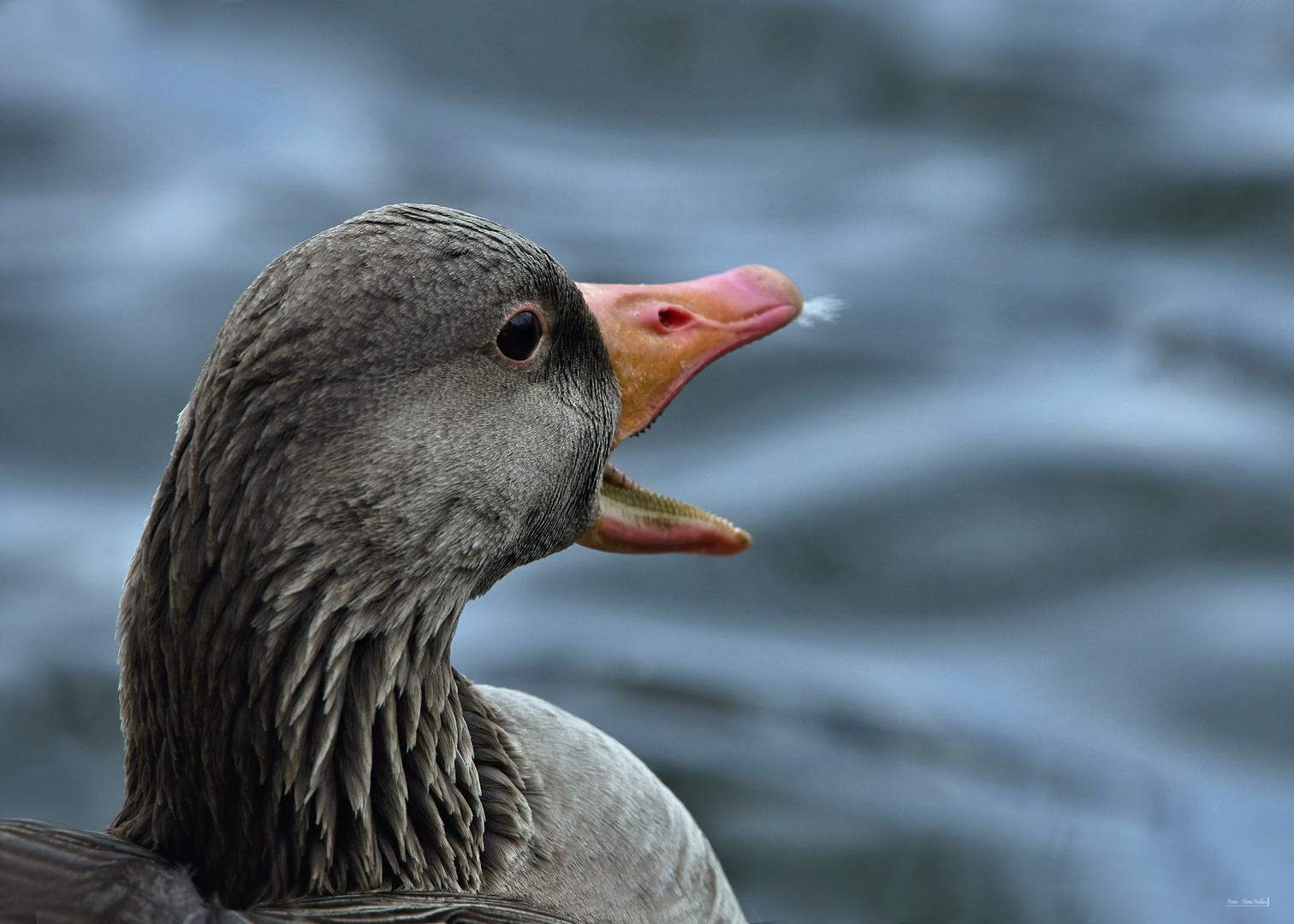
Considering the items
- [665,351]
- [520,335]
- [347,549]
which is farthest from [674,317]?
[347,549]

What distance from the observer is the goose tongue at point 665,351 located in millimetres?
2867

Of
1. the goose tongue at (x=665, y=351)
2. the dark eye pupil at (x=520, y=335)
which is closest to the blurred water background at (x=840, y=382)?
the goose tongue at (x=665, y=351)

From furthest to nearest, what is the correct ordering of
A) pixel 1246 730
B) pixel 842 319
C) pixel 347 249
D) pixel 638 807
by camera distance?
1. pixel 842 319
2. pixel 1246 730
3. pixel 638 807
4. pixel 347 249

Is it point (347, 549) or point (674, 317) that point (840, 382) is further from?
point (347, 549)

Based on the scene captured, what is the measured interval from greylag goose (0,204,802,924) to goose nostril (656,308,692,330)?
0.86 ft

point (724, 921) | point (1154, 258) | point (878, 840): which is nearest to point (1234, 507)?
point (1154, 258)

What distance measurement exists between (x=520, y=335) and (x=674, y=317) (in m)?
0.60

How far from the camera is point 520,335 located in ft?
8.08

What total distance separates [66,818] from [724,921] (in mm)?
2228

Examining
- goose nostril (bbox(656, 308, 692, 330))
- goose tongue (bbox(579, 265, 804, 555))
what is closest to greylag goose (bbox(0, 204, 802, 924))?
goose tongue (bbox(579, 265, 804, 555))

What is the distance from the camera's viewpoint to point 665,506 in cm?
302

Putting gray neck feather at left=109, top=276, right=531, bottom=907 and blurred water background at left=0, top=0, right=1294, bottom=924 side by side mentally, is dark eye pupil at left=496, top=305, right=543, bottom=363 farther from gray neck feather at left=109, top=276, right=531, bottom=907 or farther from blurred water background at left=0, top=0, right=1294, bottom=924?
blurred water background at left=0, top=0, right=1294, bottom=924

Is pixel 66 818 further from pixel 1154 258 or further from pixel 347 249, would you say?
pixel 1154 258

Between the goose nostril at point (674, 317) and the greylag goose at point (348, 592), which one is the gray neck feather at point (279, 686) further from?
the goose nostril at point (674, 317)
